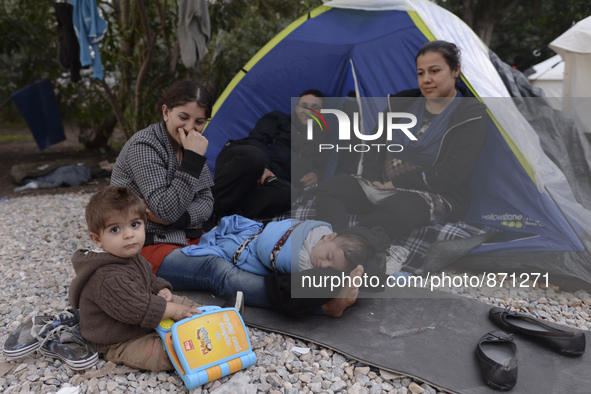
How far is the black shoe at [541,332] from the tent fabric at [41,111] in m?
5.09

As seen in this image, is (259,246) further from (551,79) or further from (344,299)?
(551,79)

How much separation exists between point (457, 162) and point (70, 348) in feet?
6.50

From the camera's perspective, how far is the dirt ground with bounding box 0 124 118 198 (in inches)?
182

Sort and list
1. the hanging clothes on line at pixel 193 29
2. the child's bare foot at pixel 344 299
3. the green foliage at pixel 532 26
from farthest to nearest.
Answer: the green foliage at pixel 532 26 < the hanging clothes on line at pixel 193 29 < the child's bare foot at pixel 344 299

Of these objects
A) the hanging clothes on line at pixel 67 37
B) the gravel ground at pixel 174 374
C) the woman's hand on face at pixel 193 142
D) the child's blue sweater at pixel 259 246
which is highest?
the hanging clothes on line at pixel 67 37

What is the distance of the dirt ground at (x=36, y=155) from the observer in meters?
4.61

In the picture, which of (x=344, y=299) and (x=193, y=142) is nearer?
(x=344, y=299)

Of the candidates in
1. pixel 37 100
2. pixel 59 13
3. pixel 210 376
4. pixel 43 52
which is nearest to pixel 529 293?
pixel 210 376

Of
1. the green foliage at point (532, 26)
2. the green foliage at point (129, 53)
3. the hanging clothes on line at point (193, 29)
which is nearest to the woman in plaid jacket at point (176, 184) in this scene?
the hanging clothes on line at point (193, 29)

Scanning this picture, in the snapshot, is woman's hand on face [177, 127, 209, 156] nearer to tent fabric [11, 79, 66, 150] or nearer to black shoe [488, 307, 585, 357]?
black shoe [488, 307, 585, 357]

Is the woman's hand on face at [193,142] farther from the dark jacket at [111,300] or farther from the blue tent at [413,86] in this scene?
the blue tent at [413,86]

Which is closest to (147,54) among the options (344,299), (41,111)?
(41,111)

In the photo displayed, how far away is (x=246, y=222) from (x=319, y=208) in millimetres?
478

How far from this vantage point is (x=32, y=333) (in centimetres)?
159
